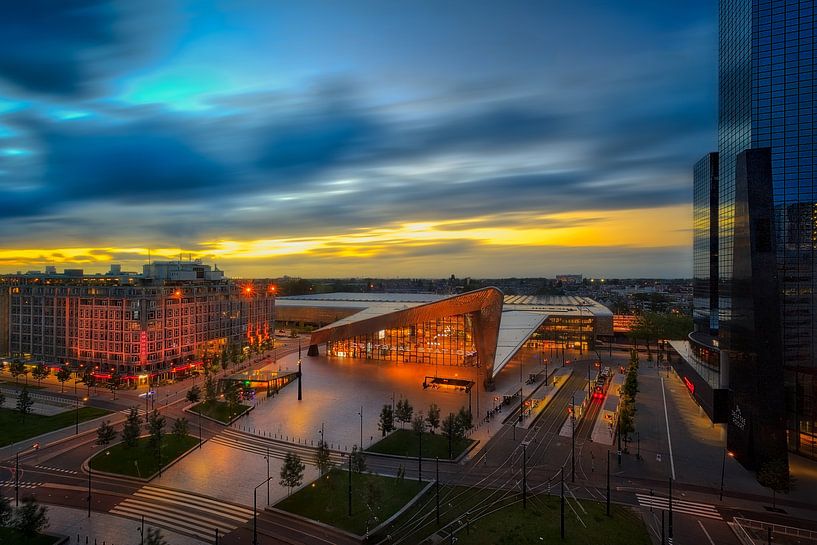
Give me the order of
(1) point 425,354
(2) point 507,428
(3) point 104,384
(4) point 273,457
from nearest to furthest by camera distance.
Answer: (4) point 273,457 → (2) point 507,428 → (3) point 104,384 → (1) point 425,354

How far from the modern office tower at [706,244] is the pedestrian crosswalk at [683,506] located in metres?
58.1

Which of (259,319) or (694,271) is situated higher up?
(694,271)

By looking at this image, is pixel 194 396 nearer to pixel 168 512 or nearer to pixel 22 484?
pixel 22 484

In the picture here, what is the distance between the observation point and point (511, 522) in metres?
35.6

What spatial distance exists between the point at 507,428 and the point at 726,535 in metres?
25.9

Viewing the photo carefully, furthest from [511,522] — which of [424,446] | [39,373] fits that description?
[39,373]

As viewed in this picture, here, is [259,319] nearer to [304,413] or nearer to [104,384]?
[104,384]

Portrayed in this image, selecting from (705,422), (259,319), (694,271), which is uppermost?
(694,271)

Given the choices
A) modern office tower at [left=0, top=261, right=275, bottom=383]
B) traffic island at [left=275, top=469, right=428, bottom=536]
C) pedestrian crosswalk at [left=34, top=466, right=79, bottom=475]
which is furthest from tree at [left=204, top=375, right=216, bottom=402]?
traffic island at [left=275, top=469, right=428, bottom=536]

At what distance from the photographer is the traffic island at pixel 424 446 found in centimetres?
4894

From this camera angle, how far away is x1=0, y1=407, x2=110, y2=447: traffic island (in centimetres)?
5525

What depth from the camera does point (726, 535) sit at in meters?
34.3

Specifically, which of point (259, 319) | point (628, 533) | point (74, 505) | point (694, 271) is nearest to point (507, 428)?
point (628, 533)

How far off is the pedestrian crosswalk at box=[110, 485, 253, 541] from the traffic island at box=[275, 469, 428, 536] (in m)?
3.86
